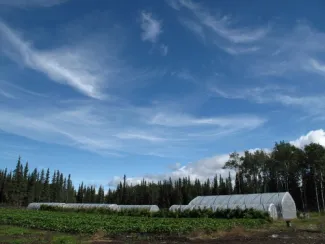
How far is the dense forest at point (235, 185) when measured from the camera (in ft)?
230

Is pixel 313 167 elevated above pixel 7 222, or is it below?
above

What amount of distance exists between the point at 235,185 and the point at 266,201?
46214mm

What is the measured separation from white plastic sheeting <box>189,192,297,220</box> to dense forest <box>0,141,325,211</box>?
66.5ft

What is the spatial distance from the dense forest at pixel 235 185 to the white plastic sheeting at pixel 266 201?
66.5 ft

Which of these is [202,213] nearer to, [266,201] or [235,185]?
[266,201]

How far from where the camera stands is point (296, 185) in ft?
251

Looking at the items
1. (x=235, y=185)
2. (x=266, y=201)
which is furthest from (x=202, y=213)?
(x=235, y=185)

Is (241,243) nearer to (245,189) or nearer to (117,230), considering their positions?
(117,230)

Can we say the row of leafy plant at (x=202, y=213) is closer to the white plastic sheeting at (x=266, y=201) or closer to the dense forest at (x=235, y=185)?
the white plastic sheeting at (x=266, y=201)

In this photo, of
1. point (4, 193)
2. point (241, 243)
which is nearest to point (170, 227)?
point (241, 243)

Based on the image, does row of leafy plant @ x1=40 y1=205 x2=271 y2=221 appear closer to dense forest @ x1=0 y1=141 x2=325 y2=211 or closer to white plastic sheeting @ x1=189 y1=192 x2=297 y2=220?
white plastic sheeting @ x1=189 y1=192 x2=297 y2=220

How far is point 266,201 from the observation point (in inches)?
1716

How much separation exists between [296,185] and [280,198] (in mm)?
38522

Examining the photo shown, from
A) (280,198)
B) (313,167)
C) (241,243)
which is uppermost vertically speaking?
(313,167)
